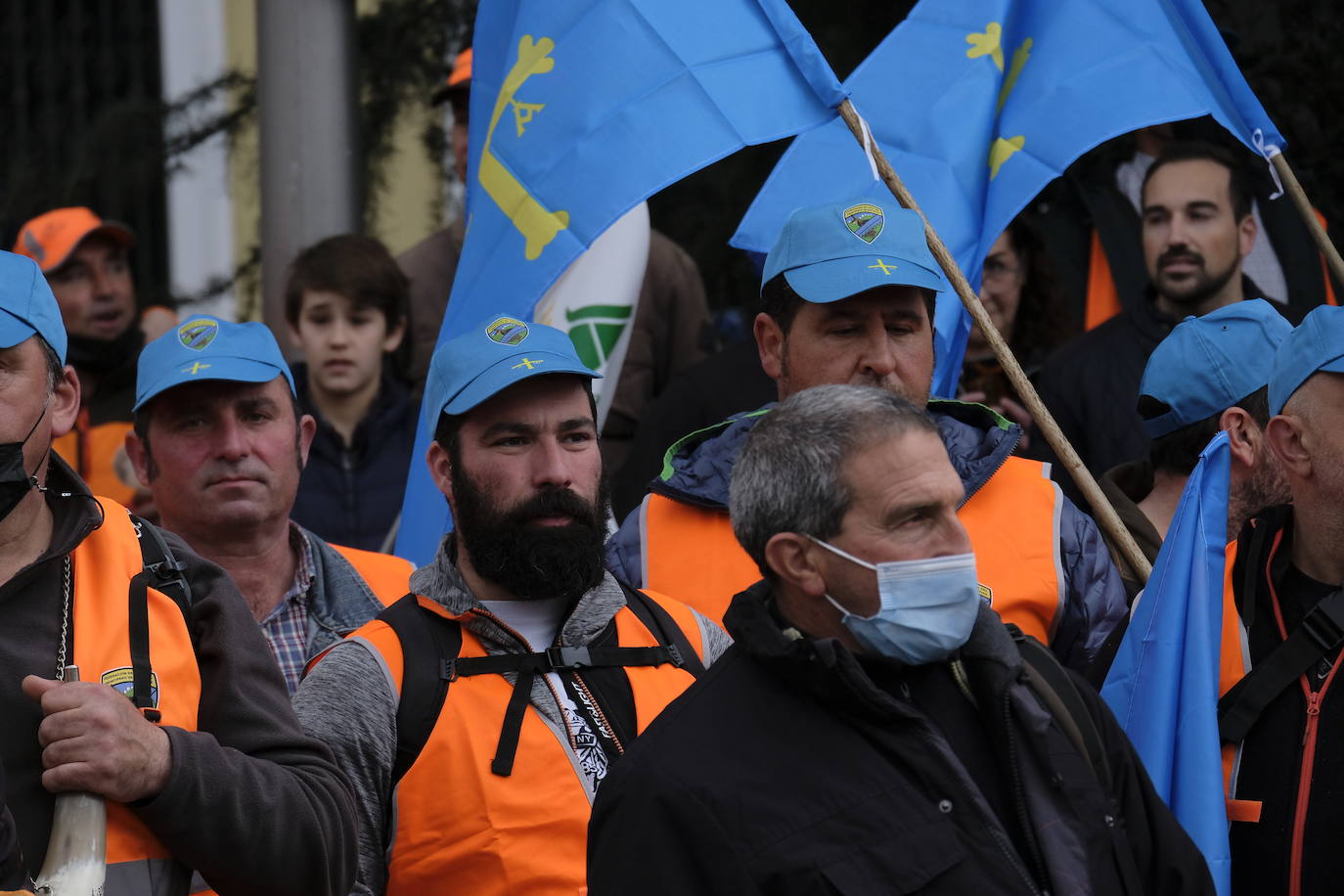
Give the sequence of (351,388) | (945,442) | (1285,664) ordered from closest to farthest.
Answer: (1285,664), (945,442), (351,388)

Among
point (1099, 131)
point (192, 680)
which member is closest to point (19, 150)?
point (1099, 131)

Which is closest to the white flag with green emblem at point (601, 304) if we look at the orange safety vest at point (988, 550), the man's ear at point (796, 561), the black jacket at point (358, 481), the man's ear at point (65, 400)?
the black jacket at point (358, 481)

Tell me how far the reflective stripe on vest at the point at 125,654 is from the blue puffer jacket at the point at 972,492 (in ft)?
3.85

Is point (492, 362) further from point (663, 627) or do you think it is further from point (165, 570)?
point (165, 570)

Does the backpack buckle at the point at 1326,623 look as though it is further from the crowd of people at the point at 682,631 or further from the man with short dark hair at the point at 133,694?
the man with short dark hair at the point at 133,694

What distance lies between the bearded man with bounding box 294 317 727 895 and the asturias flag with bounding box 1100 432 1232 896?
75 cm

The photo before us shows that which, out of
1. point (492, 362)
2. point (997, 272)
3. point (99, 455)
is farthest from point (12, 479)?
point (997, 272)

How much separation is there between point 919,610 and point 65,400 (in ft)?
4.79

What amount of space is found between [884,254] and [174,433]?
5.35ft

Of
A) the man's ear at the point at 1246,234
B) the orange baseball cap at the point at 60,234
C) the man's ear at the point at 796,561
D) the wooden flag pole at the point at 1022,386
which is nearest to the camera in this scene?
the man's ear at the point at 796,561

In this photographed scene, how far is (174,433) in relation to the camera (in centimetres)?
440

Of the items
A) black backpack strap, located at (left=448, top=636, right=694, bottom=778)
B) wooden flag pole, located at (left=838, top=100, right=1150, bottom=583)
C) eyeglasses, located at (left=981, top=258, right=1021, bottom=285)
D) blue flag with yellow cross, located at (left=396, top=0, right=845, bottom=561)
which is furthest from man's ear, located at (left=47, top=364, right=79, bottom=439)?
eyeglasses, located at (left=981, top=258, right=1021, bottom=285)

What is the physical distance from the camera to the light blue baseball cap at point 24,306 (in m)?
3.05

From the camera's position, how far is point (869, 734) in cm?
271
